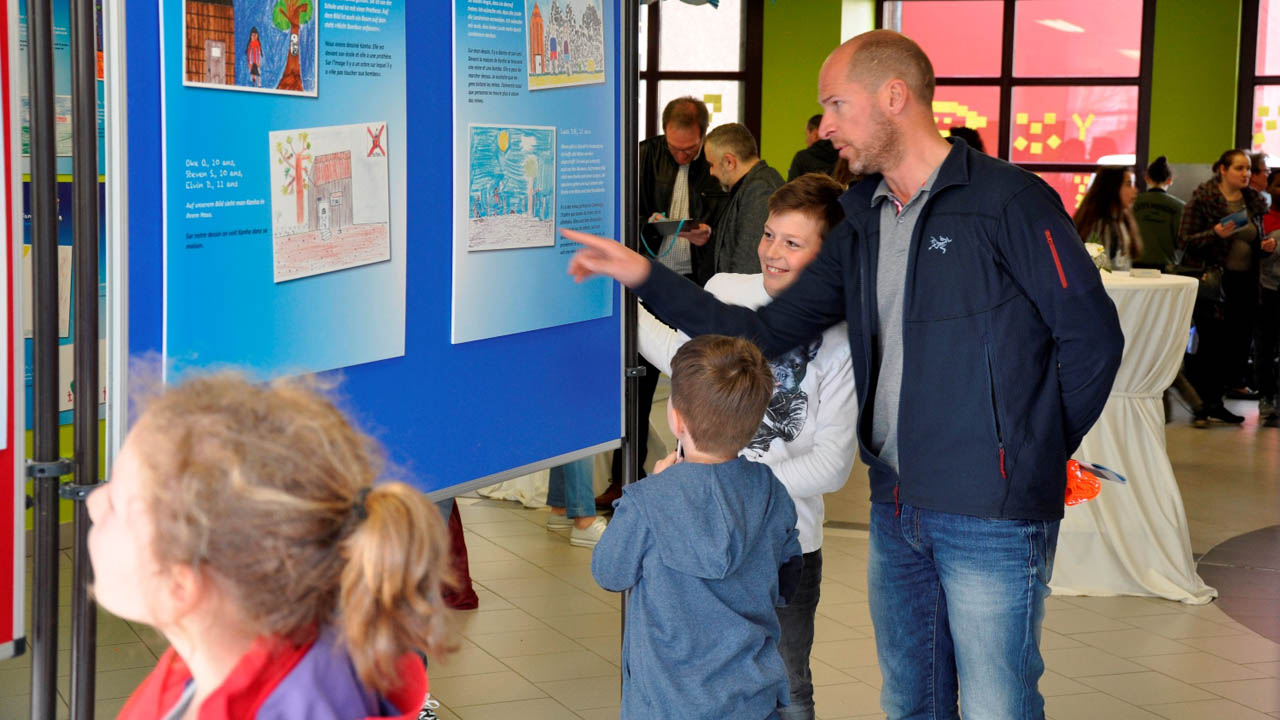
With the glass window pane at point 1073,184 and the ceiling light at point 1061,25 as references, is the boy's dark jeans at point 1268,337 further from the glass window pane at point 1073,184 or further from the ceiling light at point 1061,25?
the ceiling light at point 1061,25

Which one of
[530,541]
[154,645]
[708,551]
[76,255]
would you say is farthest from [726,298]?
[530,541]

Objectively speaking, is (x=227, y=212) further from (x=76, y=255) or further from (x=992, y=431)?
(x=992, y=431)

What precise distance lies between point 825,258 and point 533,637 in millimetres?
1987

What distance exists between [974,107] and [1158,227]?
407 cm

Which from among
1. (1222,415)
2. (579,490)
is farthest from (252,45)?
(1222,415)

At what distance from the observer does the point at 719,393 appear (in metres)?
2.24

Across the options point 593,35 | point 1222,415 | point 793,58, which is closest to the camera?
point 593,35

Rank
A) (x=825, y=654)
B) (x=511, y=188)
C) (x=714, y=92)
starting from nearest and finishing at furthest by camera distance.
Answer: (x=511, y=188) → (x=825, y=654) → (x=714, y=92)

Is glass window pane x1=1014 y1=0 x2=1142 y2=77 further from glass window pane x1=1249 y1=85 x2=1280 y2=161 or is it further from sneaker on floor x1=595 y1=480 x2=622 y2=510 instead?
sneaker on floor x1=595 y1=480 x2=622 y2=510

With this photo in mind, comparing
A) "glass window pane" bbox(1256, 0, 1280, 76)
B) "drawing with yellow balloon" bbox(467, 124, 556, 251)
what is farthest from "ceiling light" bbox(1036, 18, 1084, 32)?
"drawing with yellow balloon" bbox(467, 124, 556, 251)

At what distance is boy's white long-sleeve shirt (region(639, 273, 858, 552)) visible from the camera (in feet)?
8.54

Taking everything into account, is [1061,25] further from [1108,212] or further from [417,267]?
[417,267]

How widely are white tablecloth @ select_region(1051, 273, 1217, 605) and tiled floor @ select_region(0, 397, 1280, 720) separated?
0.11m

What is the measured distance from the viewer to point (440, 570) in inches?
43.3
